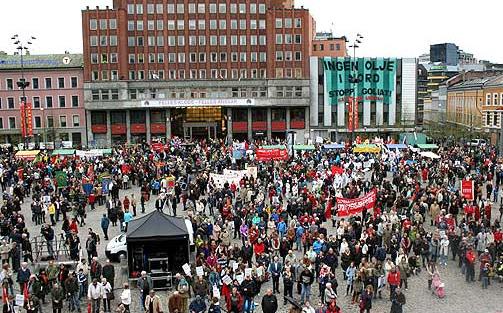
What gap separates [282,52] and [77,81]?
90.0 ft

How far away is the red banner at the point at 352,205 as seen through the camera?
1019 inches

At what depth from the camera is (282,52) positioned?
257ft

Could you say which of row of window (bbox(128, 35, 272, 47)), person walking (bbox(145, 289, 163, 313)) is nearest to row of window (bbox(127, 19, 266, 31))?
row of window (bbox(128, 35, 272, 47))

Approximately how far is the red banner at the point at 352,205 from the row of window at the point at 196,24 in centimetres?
5546

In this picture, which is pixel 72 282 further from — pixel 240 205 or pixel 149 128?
pixel 149 128

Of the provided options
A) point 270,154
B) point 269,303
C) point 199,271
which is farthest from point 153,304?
point 270,154

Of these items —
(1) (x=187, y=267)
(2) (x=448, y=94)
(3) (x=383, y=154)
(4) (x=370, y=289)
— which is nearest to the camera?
(4) (x=370, y=289)

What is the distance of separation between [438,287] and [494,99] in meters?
55.1

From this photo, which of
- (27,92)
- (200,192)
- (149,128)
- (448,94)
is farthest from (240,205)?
(448,94)

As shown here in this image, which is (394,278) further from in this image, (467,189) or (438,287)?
(467,189)

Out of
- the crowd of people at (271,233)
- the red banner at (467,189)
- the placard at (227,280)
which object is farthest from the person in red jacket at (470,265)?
the placard at (227,280)

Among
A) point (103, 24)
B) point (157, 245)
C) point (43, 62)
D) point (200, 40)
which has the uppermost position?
point (103, 24)

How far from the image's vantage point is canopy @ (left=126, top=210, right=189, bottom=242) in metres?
19.9

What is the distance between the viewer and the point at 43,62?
7731cm
